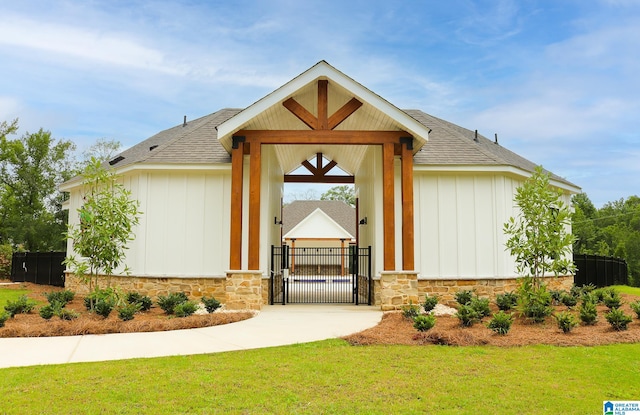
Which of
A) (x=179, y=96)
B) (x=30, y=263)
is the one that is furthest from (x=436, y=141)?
(x=30, y=263)

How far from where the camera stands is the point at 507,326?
798 cm

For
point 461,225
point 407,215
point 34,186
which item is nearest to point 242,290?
point 407,215

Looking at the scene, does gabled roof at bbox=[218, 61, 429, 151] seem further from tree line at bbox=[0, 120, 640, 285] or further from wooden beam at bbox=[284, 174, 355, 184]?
tree line at bbox=[0, 120, 640, 285]

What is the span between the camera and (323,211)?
36812mm

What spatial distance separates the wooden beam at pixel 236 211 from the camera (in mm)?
11266

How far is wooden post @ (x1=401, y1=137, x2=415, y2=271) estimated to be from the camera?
37.5ft

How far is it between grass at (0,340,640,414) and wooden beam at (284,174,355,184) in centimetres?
1054

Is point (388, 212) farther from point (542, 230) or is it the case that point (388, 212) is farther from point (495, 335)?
point (495, 335)

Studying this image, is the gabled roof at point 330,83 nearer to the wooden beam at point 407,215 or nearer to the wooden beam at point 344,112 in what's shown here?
the wooden beam at point 344,112

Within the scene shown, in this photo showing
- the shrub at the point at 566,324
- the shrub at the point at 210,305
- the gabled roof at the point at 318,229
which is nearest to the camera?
the shrub at the point at 566,324

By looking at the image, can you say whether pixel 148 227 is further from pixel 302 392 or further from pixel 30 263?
pixel 30 263

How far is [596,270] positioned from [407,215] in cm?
1294

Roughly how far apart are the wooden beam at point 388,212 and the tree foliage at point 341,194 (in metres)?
54.4

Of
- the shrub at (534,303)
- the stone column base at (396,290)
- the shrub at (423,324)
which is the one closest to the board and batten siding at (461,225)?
the stone column base at (396,290)
